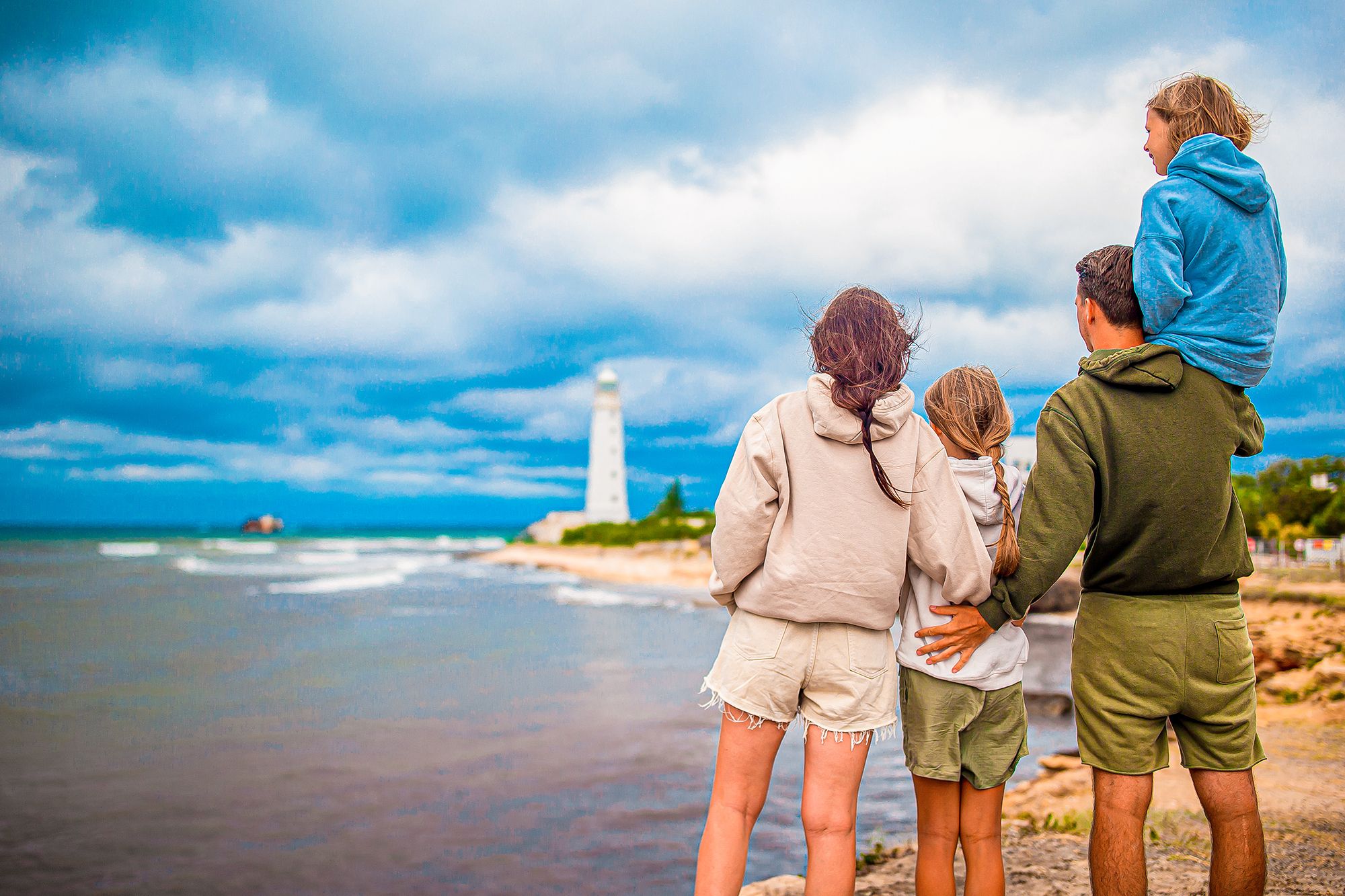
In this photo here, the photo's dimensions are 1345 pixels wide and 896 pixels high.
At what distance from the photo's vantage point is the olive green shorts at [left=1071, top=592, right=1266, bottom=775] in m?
2.07

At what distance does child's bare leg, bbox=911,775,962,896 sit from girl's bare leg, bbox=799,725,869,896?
9.8 inches

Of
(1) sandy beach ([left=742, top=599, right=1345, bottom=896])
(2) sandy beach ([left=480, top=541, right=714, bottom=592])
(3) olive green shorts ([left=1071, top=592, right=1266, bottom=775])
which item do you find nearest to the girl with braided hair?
(3) olive green shorts ([left=1071, top=592, right=1266, bottom=775])

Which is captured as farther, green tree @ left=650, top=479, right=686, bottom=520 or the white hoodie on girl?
green tree @ left=650, top=479, right=686, bottom=520

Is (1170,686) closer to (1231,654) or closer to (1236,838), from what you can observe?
(1231,654)

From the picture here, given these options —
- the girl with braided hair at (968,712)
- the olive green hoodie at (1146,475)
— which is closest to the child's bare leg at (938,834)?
the girl with braided hair at (968,712)

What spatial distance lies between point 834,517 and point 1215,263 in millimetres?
1195

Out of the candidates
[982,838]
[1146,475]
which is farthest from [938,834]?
[1146,475]

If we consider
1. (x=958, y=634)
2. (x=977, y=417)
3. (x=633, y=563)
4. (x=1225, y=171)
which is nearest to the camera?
(x=1225, y=171)

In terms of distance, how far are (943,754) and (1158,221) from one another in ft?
5.18

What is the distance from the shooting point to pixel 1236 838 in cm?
213

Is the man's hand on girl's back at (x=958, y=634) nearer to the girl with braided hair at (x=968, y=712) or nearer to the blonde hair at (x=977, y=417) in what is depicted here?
the girl with braided hair at (x=968, y=712)

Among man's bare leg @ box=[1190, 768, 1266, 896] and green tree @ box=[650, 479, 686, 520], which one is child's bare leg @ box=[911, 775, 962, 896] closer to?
man's bare leg @ box=[1190, 768, 1266, 896]

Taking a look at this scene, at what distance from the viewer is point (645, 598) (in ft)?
76.8

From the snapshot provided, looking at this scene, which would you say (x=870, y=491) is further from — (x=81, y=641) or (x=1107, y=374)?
(x=81, y=641)
